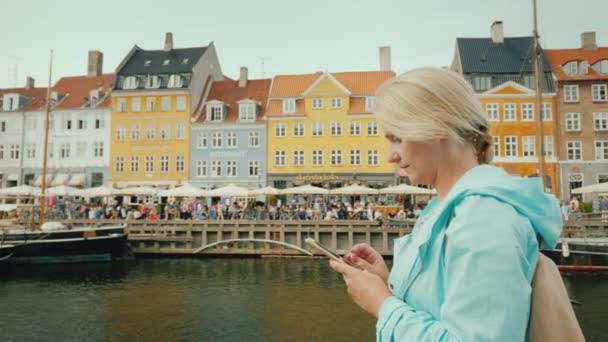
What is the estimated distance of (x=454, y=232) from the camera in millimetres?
1025

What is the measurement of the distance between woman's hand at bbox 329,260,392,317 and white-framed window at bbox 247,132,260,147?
37523 millimetres

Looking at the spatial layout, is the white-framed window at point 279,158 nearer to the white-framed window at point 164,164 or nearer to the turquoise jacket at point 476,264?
the white-framed window at point 164,164

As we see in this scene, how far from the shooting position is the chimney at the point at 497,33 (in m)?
39.2

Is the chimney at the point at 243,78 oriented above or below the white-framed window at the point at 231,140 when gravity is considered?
above

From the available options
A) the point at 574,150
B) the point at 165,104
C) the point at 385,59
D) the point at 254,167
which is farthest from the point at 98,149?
the point at 574,150

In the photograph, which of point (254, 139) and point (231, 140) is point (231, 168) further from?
point (254, 139)

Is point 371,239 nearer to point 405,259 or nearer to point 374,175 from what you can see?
point 374,175

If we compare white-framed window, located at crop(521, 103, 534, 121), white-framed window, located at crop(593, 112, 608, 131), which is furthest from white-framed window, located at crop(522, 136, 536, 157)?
white-framed window, located at crop(593, 112, 608, 131)

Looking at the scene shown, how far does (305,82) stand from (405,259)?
40269 millimetres

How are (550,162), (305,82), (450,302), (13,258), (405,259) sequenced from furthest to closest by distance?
(305,82)
(550,162)
(13,258)
(405,259)
(450,302)

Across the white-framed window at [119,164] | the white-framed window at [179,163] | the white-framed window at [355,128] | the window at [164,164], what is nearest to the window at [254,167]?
the white-framed window at [179,163]

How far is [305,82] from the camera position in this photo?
134 ft

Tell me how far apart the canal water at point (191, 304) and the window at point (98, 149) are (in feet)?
72.2

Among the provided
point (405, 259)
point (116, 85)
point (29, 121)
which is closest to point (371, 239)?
point (405, 259)
